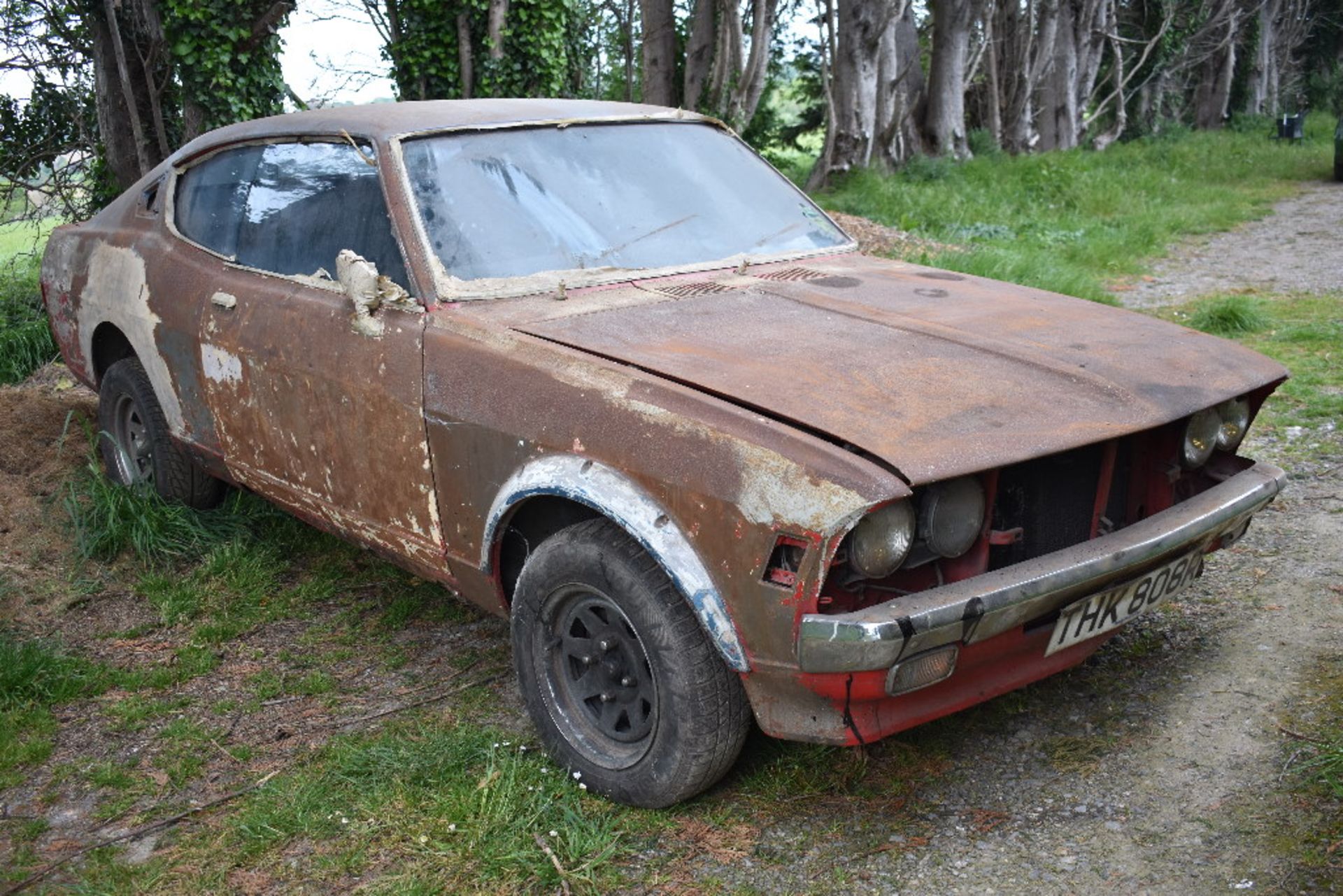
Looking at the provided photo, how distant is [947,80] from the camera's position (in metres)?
17.0

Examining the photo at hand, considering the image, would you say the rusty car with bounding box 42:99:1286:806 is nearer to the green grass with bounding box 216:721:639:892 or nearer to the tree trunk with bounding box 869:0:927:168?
the green grass with bounding box 216:721:639:892

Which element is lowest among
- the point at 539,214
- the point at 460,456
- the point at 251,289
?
the point at 460,456

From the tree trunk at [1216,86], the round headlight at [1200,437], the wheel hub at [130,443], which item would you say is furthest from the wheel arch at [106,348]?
the tree trunk at [1216,86]

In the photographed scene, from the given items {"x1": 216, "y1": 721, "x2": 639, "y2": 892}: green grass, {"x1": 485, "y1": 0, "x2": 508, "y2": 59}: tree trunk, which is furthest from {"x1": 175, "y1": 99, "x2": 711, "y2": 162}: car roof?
{"x1": 485, "y1": 0, "x2": 508, "y2": 59}: tree trunk

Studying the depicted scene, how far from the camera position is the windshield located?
3572 millimetres

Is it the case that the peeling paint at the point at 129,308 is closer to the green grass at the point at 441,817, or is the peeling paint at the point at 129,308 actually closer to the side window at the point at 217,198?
the side window at the point at 217,198

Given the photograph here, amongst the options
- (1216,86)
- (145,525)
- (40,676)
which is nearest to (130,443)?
(145,525)

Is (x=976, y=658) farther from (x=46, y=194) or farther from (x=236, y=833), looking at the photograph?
(x=46, y=194)

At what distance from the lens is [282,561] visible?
4758 mm

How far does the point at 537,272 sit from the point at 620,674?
123cm

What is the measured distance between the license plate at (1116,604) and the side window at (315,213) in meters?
2.01

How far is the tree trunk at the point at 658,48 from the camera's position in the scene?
13.7 meters

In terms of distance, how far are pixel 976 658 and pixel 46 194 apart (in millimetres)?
9613

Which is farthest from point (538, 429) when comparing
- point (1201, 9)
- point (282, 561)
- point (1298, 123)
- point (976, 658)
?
point (1201, 9)
